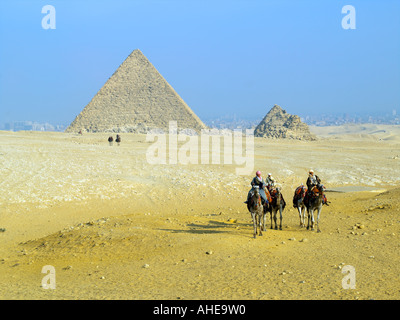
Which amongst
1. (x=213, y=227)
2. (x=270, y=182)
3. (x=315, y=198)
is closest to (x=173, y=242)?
(x=213, y=227)

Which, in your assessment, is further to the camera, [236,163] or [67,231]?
[236,163]

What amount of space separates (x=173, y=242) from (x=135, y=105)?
303ft

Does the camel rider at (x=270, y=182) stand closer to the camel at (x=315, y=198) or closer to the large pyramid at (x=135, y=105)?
the camel at (x=315, y=198)

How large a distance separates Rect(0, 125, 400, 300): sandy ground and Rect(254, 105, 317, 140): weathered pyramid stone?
4831 centimetres

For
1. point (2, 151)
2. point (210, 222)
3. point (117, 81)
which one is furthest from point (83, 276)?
point (117, 81)

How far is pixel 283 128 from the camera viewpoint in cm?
7006

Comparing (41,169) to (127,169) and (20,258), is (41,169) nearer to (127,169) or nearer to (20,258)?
(127,169)

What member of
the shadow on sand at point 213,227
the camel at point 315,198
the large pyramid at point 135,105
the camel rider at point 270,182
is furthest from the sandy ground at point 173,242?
the large pyramid at point 135,105

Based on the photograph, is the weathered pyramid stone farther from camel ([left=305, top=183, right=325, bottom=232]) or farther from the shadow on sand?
camel ([left=305, top=183, right=325, bottom=232])

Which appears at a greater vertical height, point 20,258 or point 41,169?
point 41,169

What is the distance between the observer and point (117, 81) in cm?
10750

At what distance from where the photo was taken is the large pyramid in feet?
302

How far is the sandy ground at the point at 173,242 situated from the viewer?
720 cm
